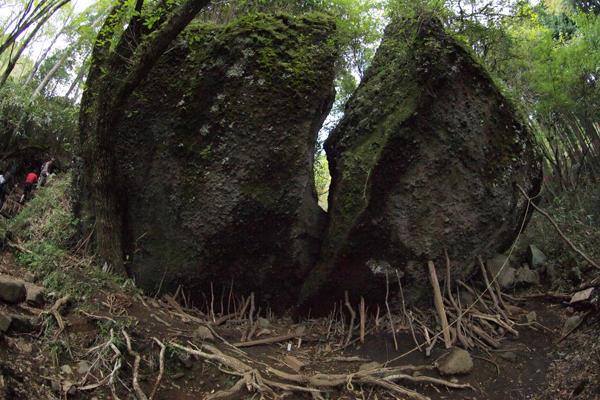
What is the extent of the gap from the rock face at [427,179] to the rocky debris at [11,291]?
3486 millimetres

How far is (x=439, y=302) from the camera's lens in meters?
4.81

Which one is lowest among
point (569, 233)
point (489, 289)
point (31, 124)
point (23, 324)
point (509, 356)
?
point (509, 356)

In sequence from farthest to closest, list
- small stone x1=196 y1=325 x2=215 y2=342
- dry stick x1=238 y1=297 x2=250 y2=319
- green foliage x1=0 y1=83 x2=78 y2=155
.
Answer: green foliage x1=0 y1=83 x2=78 y2=155 → dry stick x1=238 y1=297 x2=250 y2=319 → small stone x1=196 y1=325 x2=215 y2=342

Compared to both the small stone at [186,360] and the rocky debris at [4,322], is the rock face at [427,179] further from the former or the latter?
the rocky debris at [4,322]

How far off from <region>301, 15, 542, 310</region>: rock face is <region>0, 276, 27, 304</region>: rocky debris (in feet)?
11.4

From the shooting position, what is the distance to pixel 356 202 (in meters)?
5.16

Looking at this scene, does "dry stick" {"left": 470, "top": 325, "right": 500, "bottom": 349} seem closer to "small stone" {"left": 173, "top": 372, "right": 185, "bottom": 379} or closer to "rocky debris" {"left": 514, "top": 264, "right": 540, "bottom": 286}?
"rocky debris" {"left": 514, "top": 264, "right": 540, "bottom": 286}

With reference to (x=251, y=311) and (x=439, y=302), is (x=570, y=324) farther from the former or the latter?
(x=251, y=311)

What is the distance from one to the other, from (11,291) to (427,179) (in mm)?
4929

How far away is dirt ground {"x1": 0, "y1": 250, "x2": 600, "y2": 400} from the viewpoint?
3043 millimetres

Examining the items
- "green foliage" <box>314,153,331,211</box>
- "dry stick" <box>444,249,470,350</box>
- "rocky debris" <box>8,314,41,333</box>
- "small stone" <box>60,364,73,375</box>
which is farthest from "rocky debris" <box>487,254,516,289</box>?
"rocky debris" <box>8,314,41,333</box>

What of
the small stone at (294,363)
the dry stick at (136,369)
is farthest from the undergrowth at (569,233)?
the dry stick at (136,369)

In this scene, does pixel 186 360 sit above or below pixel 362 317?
below

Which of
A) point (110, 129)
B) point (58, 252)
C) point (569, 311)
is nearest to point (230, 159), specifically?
point (110, 129)
